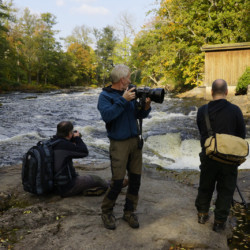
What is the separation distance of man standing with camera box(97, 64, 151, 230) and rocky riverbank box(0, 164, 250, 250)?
22 centimetres

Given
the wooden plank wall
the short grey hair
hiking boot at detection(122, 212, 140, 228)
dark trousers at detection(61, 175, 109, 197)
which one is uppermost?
the wooden plank wall

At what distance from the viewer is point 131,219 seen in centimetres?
305

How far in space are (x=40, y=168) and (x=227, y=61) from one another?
18.5m

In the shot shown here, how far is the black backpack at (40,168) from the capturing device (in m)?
3.53

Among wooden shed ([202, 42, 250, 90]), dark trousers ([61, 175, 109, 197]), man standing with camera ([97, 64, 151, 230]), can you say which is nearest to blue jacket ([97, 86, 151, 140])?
man standing with camera ([97, 64, 151, 230])

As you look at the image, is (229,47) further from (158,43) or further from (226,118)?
(226,118)

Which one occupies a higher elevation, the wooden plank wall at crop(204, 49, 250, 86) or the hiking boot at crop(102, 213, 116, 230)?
the wooden plank wall at crop(204, 49, 250, 86)

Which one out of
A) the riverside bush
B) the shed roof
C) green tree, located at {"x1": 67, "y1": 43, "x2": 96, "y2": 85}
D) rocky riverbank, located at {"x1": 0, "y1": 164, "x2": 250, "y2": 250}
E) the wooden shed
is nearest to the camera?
rocky riverbank, located at {"x1": 0, "y1": 164, "x2": 250, "y2": 250}

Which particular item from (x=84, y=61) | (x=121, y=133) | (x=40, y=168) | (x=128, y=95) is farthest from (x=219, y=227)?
(x=84, y=61)

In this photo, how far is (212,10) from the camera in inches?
894

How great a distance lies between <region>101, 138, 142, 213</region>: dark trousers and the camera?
292cm

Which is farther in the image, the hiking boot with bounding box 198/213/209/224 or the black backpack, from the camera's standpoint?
the black backpack

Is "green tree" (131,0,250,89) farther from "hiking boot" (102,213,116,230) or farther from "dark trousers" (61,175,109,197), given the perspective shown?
"hiking boot" (102,213,116,230)

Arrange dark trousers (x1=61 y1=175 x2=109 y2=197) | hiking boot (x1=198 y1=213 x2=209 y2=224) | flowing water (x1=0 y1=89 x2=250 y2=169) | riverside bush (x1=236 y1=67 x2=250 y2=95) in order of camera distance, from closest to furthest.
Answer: hiking boot (x1=198 y1=213 x2=209 y2=224), dark trousers (x1=61 y1=175 x2=109 y2=197), flowing water (x1=0 y1=89 x2=250 y2=169), riverside bush (x1=236 y1=67 x2=250 y2=95)
